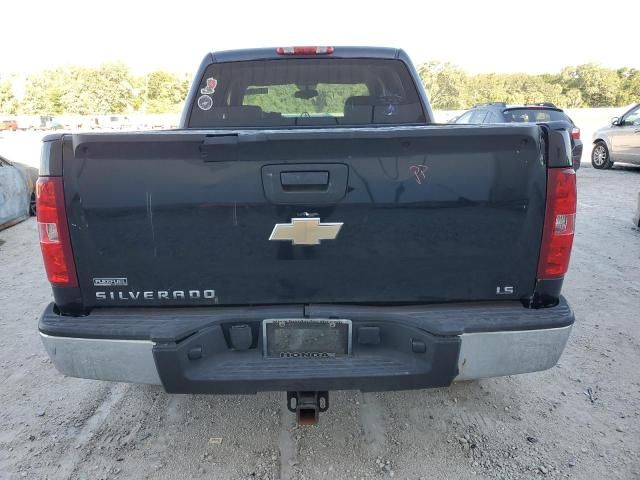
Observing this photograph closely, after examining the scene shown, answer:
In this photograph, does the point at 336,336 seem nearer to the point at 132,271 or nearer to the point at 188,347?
the point at 188,347

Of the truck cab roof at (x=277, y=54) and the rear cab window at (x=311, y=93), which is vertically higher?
the truck cab roof at (x=277, y=54)

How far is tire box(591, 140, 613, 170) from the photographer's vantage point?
1304 cm

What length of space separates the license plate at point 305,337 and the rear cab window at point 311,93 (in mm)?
1897

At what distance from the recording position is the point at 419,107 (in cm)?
364

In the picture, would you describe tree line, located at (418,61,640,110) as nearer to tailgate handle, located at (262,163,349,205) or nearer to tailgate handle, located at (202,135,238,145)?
tailgate handle, located at (262,163,349,205)

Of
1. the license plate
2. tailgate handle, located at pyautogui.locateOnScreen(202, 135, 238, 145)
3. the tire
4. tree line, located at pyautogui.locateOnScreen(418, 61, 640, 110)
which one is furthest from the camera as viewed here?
tree line, located at pyautogui.locateOnScreen(418, 61, 640, 110)

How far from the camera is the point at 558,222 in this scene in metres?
2.01

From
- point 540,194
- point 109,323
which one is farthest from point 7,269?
point 540,194

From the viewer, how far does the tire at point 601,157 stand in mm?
13039

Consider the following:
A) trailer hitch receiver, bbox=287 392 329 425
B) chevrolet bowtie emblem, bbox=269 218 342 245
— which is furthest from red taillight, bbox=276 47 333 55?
trailer hitch receiver, bbox=287 392 329 425

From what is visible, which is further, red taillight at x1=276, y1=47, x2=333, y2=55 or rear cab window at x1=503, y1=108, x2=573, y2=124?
rear cab window at x1=503, y1=108, x2=573, y2=124

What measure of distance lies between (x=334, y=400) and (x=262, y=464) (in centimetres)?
70

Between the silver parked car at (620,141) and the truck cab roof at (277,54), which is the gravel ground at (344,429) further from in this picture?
the silver parked car at (620,141)

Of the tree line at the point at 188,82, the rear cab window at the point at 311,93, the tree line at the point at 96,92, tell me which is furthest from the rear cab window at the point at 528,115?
the tree line at the point at 96,92
